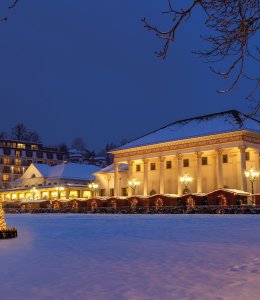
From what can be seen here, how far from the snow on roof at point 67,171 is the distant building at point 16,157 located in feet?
69.2

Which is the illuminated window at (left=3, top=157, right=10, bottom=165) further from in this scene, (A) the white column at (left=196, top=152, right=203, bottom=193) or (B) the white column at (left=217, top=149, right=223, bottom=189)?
(B) the white column at (left=217, top=149, right=223, bottom=189)

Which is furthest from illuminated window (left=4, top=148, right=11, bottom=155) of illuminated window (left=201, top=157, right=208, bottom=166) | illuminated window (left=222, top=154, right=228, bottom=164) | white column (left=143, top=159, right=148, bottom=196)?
illuminated window (left=222, top=154, right=228, bottom=164)

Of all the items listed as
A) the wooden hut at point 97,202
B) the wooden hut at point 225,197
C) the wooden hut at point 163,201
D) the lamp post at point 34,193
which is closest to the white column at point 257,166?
the wooden hut at point 225,197

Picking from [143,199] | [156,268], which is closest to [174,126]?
[143,199]

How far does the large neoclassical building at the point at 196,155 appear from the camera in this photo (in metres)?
57.3

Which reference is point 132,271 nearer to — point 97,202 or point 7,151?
point 97,202

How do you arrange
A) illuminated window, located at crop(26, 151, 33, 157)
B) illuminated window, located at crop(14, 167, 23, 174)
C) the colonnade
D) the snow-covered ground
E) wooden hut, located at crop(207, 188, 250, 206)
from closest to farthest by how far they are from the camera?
the snow-covered ground
wooden hut, located at crop(207, 188, 250, 206)
the colonnade
illuminated window, located at crop(14, 167, 23, 174)
illuminated window, located at crop(26, 151, 33, 157)

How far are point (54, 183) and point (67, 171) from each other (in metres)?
3.84

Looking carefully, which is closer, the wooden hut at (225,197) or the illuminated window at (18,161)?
the wooden hut at (225,197)

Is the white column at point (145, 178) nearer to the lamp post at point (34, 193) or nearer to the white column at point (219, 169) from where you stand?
the white column at point (219, 169)

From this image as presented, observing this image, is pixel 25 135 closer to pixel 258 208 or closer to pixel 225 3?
pixel 258 208

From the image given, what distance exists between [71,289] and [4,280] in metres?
1.78

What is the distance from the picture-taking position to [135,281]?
28.6 ft

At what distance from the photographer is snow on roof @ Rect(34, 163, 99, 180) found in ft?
307
